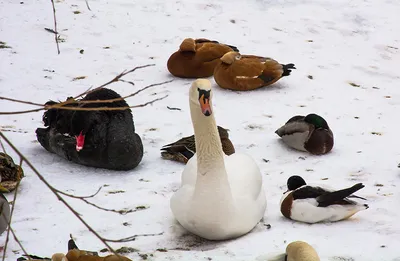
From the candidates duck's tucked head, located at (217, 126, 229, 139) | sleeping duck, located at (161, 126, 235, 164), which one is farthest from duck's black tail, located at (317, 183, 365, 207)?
duck's tucked head, located at (217, 126, 229, 139)

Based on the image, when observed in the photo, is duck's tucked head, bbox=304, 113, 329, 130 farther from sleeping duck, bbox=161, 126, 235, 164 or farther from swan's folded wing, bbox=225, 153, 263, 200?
swan's folded wing, bbox=225, 153, 263, 200

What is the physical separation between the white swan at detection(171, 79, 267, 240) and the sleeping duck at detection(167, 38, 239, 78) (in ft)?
12.2

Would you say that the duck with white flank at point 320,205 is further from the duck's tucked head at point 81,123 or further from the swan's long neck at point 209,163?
the duck's tucked head at point 81,123

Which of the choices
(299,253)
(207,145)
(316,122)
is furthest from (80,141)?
(299,253)

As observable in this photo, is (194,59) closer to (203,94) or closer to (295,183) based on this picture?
(295,183)

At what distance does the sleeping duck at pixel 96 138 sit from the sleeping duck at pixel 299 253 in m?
2.35

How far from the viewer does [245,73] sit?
898cm

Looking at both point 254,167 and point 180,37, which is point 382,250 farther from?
point 180,37

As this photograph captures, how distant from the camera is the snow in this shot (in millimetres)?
5660

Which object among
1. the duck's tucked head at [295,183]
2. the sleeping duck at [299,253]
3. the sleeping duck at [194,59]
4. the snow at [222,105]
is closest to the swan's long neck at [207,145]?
the snow at [222,105]

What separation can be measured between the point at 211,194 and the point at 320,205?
80cm

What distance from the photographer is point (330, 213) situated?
575 cm

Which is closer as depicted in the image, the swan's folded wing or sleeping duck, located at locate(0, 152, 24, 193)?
the swan's folded wing

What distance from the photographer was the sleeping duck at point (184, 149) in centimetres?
722
